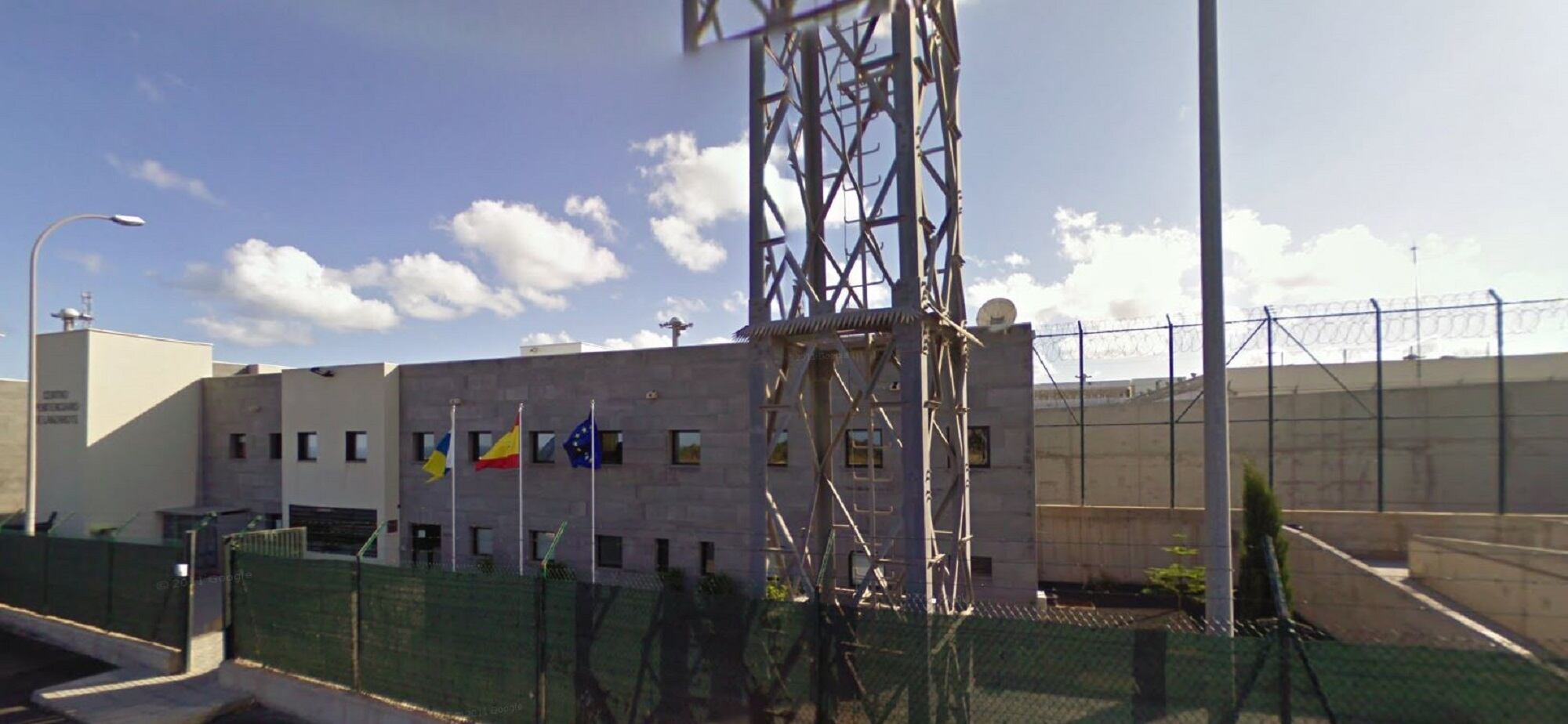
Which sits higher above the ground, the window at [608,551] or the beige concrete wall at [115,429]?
the beige concrete wall at [115,429]

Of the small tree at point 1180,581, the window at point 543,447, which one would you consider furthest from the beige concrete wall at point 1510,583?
the window at point 543,447

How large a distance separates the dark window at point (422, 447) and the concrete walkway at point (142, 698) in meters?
10.6

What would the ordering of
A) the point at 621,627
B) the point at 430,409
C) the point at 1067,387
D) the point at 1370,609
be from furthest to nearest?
the point at 1067,387
the point at 430,409
the point at 1370,609
the point at 621,627

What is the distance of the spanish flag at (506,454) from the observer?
17047 millimetres

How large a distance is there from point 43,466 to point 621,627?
95.7ft

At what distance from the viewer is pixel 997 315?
47.9 ft

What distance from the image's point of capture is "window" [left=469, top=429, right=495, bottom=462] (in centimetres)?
1978

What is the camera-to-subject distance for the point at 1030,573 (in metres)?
14.2

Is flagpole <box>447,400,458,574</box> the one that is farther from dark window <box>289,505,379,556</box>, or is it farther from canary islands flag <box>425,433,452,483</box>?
dark window <box>289,505,379,556</box>

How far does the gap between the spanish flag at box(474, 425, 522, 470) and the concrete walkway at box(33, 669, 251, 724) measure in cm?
743

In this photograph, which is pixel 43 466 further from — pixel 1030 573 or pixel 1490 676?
pixel 1490 676

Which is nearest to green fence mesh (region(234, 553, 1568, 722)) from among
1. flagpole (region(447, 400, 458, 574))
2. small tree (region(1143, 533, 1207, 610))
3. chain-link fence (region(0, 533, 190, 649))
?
chain-link fence (region(0, 533, 190, 649))

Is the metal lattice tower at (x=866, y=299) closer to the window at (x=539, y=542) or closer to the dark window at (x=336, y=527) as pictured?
the window at (x=539, y=542)

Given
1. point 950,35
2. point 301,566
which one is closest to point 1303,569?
point 950,35
